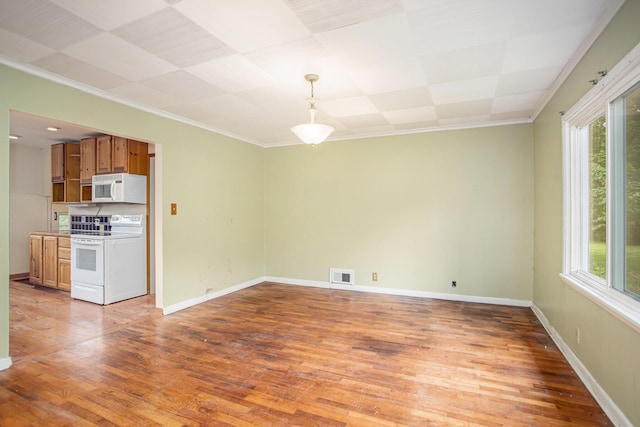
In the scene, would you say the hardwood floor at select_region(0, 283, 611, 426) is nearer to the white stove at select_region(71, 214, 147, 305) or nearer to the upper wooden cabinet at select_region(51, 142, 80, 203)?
the white stove at select_region(71, 214, 147, 305)

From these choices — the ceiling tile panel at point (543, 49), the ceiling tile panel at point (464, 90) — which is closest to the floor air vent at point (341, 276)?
the ceiling tile panel at point (464, 90)

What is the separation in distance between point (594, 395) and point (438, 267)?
8.23 feet

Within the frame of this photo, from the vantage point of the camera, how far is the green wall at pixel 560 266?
5.91 ft

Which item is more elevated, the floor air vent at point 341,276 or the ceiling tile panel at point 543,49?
the ceiling tile panel at point 543,49

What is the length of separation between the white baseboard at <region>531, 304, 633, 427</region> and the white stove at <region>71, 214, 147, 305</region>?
17.4 ft

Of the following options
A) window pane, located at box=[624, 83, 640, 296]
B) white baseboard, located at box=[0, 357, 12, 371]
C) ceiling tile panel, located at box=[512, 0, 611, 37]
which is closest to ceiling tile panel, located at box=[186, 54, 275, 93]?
ceiling tile panel, located at box=[512, 0, 611, 37]

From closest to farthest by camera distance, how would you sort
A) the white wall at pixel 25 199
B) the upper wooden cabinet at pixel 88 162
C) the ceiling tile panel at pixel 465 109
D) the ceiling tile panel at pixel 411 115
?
the ceiling tile panel at pixel 465 109, the ceiling tile panel at pixel 411 115, the upper wooden cabinet at pixel 88 162, the white wall at pixel 25 199

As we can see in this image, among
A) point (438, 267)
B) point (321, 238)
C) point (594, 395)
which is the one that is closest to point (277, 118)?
point (321, 238)

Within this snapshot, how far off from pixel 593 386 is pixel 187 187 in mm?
4552

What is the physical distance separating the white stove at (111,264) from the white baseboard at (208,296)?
106cm

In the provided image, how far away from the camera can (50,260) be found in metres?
5.17

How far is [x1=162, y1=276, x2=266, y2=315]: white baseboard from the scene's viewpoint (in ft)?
13.3

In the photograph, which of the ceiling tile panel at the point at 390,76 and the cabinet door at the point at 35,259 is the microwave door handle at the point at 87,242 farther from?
the ceiling tile panel at the point at 390,76

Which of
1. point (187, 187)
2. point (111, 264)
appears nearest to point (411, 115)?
point (187, 187)
